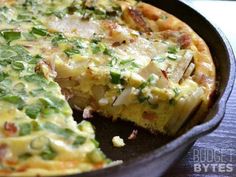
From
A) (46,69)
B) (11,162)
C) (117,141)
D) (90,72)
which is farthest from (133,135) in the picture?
(11,162)

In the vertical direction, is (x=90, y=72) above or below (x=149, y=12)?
below

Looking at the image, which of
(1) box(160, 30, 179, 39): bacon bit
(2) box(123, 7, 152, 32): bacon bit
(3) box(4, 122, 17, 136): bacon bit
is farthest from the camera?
(2) box(123, 7, 152, 32): bacon bit

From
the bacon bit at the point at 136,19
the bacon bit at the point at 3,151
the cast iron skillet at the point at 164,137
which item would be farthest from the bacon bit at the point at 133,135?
the bacon bit at the point at 3,151

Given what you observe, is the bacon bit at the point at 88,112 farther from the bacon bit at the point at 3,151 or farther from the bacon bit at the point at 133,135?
the bacon bit at the point at 3,151

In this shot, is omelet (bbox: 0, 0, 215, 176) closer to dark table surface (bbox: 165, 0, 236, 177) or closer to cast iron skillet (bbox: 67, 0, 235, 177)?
cast iron skillet (bbox: 67, 0, 235, 177)

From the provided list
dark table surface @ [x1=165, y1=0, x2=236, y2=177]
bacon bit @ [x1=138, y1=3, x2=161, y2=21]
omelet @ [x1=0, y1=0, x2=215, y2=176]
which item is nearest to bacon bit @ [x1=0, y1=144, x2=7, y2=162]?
omelet @ [x1=0, y1=0, x2=215, y2=176]

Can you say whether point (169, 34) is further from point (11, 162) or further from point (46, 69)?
point (11, 162)
